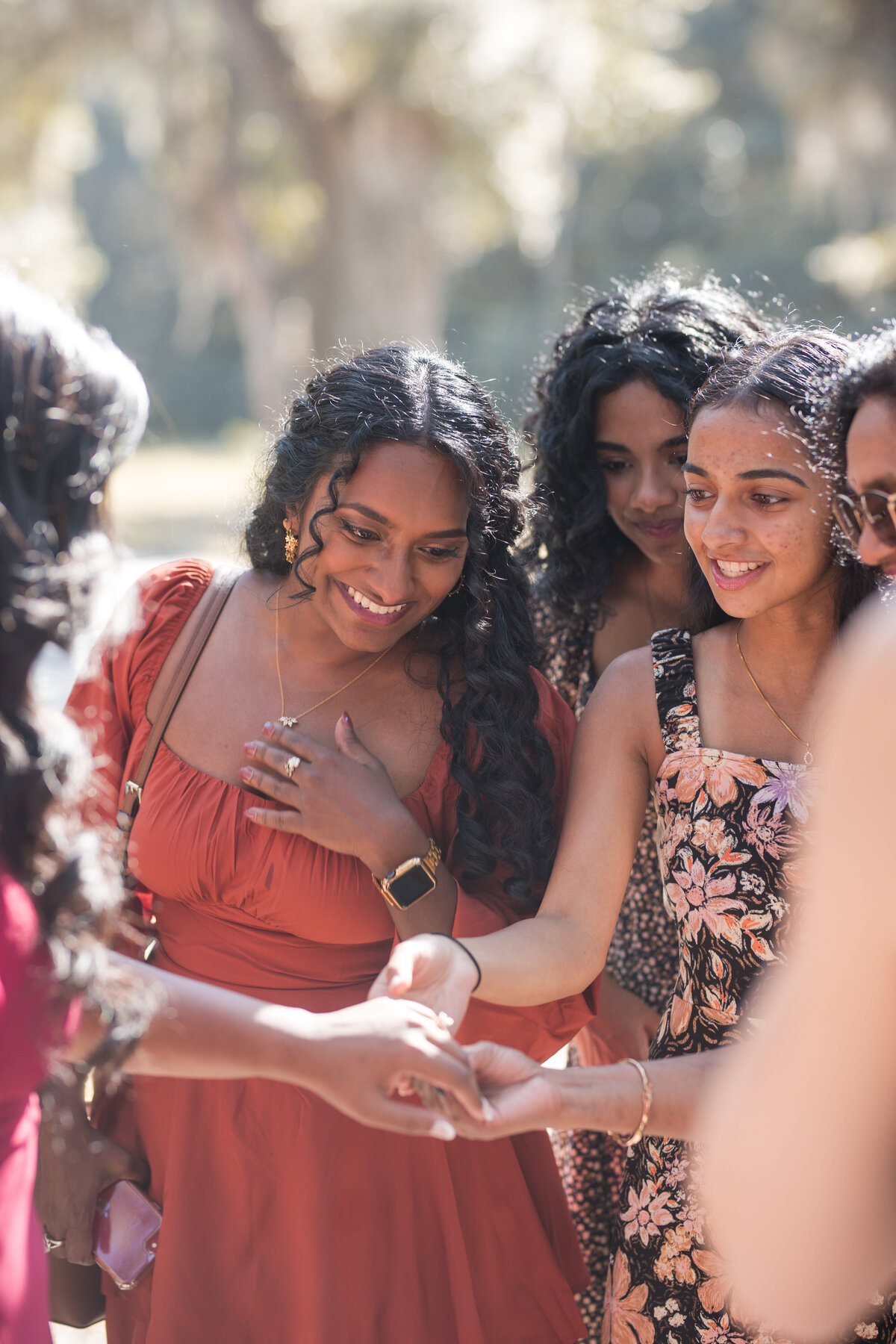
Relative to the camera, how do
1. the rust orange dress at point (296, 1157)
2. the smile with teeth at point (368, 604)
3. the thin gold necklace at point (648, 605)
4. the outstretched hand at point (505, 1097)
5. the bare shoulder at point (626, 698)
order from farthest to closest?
the thin gold necklace at point (648, 605)
the smile with teeth at point (368, 604)
the bare shoulder at point (626, 698)
the rust orange dress at point (296, 1157)
the outstretched hand at point (505, 1097)

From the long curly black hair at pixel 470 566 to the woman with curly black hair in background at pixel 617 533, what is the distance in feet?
1.58

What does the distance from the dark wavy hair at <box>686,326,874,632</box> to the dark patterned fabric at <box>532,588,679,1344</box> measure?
2.34ft

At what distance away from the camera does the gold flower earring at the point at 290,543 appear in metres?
2.58

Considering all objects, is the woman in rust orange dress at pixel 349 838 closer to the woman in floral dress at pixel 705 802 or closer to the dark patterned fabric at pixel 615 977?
the woman in floral dress at pixel 705 802

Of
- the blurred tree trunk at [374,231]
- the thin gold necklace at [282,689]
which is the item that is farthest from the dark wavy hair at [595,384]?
the blurred tree trunk at [374,231]

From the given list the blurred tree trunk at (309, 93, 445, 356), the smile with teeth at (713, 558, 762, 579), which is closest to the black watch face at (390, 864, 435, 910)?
the smile with teeth at (713, 558, 762, 579)

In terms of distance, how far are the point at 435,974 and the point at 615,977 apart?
1148 mm

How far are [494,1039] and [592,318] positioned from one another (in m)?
1.88

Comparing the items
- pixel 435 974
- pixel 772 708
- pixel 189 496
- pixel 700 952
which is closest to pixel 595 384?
pixel 772 708

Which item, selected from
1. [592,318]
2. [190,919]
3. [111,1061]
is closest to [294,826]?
[190,919]

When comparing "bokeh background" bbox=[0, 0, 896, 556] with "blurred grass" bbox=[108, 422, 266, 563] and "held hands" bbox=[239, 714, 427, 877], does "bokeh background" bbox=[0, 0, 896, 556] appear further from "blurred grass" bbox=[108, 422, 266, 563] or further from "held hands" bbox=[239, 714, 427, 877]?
"held hands" bbox=[239, 714, 427, 877]

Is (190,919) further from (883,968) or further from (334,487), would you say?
(883,968)

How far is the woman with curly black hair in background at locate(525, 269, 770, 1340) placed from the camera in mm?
2887

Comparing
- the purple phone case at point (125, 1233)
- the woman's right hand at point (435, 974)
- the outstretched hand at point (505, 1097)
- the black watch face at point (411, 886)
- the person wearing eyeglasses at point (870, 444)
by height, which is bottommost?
the purple phone case at point (125, 1233)
